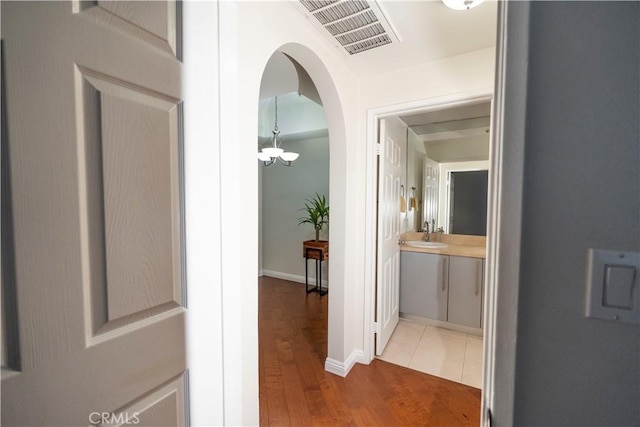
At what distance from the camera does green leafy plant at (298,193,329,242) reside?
3943 millimetres

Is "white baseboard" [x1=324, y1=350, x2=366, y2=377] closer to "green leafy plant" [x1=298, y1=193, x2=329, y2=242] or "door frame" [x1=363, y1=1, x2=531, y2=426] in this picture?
"door frame" [x1=363, y1=1, x2=531, y2=426]

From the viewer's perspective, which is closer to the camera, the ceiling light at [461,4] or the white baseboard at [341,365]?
the ceiling light at [461,4]

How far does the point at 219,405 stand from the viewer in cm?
84

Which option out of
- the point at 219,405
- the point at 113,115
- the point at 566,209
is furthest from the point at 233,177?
the point at 566,209

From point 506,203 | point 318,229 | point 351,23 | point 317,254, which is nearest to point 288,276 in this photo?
point 317,254

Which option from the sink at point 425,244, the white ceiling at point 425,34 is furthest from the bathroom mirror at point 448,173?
the white ceiling at point 425,34

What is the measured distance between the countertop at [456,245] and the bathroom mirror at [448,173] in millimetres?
77

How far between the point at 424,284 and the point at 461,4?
8.06 ft

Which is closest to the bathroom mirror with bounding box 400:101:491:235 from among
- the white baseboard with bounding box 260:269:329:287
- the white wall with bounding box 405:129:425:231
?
the white wall with bounding box 405:129:425:231

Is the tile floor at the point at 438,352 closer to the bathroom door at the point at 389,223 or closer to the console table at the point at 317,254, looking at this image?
the bathroom door at the point at 389,223

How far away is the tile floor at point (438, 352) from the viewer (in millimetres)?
2072

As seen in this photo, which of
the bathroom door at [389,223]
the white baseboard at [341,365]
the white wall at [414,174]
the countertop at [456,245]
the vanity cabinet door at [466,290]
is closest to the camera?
the white baseboard at [341,365]

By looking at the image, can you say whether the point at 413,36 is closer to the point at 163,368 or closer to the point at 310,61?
the point at 310,61

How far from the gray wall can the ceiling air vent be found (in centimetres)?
110
